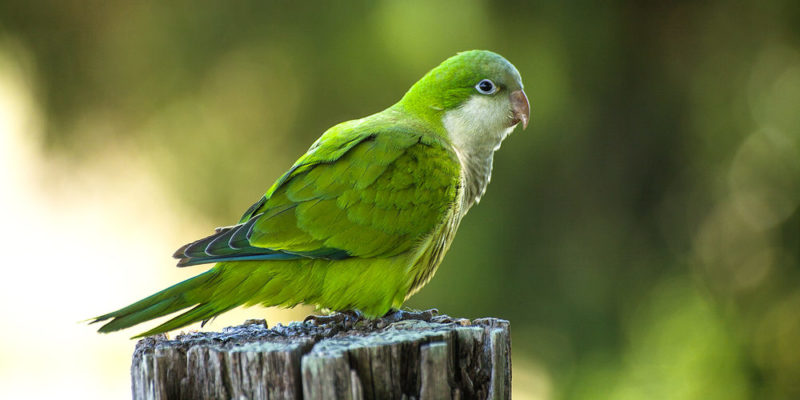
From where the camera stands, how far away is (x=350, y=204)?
309cm

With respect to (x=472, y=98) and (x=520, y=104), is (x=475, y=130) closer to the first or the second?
(x=472, y=98)

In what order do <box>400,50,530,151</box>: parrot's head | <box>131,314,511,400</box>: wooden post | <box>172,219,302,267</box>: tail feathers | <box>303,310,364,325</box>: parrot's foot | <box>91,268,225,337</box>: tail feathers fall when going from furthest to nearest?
1. <box>400,50,530,151</box>: parrot's head
2. <box>303,310,364,325</box>: parrot's foot
3. <box>172,219,302,267</box>: tail feathers
4. <box>91,268,225,337</box>: tail feathers
5. <box>131,314,511,400</box>: wooden post

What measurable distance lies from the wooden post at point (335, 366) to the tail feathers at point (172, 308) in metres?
0.11

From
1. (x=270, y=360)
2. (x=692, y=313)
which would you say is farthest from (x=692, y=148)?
(x=270, y=360)

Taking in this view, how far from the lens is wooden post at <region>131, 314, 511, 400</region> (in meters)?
2.02

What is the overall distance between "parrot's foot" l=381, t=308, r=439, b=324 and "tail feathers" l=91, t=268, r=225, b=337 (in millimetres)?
760

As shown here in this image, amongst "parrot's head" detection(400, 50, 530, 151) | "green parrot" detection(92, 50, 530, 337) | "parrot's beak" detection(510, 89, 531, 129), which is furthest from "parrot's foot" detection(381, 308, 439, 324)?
"parrot's beak" detection(510, 89, 531, 129)

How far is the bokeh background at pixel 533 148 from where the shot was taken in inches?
201

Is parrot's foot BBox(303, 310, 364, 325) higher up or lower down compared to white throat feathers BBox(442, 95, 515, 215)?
lower down

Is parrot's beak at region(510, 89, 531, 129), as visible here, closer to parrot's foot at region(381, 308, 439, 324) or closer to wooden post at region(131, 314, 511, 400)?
parrot's foot at region(381, 308, 439, 324)

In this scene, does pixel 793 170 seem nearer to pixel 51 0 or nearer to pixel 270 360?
pixel 270 360

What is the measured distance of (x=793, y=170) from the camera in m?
5.11

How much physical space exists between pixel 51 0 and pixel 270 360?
5.15 m

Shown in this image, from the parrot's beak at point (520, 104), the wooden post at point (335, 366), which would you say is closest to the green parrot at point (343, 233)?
the wooden post at point (335, 366)
